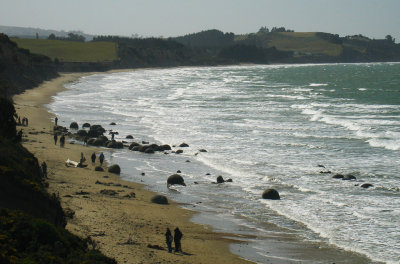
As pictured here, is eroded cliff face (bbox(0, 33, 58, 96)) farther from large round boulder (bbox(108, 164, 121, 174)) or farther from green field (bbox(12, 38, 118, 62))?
green field (bbox(12, 38, 118, 62))

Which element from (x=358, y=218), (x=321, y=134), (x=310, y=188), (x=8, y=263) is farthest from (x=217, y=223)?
(x=321, y=134)

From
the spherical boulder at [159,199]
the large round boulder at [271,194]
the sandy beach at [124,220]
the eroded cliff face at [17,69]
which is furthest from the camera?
the eroded cliff face at [17,69]

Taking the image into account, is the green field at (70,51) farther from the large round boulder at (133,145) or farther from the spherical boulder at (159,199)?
the spherical boulder at (159,199)

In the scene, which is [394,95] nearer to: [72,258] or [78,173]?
[78,173]

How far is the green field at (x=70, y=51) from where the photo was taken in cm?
16425

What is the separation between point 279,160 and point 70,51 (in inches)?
5779

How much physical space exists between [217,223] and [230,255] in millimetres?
4226

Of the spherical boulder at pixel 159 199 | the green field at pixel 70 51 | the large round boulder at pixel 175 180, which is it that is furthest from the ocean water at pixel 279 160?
the green field at pixel 70 51

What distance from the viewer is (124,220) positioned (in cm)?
Result: 2317

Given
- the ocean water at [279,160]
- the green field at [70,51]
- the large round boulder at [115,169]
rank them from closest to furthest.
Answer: the ocean water at [279,160]
the large round boulder at [115,169]
the green field at [70,51]

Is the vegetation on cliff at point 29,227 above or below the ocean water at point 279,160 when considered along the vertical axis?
above

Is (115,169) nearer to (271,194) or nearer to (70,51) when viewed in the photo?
(271,194)

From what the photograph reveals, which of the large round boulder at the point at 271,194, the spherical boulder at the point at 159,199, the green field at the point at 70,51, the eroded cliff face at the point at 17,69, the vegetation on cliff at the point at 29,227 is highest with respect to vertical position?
the green field at the point at 70,51

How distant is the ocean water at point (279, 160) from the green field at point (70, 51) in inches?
3458
